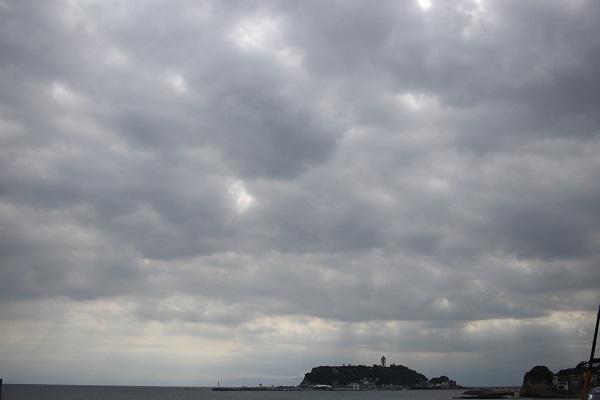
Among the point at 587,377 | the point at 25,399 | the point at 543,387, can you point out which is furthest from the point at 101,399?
the point at 587,377

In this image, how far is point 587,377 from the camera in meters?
31.4

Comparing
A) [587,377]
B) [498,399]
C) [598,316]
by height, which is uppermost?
[598,316]

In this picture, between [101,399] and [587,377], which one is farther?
[101,399]

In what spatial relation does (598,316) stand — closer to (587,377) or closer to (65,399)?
(587,377)

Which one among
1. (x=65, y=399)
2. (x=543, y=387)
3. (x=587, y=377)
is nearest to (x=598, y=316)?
(x=587, y=377)

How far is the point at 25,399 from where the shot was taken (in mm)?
182125

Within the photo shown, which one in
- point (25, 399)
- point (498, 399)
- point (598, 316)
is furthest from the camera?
point (498, 399)

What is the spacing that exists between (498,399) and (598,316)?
599 feet

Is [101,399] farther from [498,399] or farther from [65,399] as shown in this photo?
[498,399]

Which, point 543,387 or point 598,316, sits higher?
point 598,316

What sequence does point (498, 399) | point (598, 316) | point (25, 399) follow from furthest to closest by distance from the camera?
1. point (498, 399)
2. point (25, 399)
3. point (598, 316)

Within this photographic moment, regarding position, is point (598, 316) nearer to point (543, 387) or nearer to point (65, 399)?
point (543, 387)

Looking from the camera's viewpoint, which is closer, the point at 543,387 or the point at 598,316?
the point at 598,316

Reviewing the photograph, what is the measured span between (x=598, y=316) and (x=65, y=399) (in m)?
190
